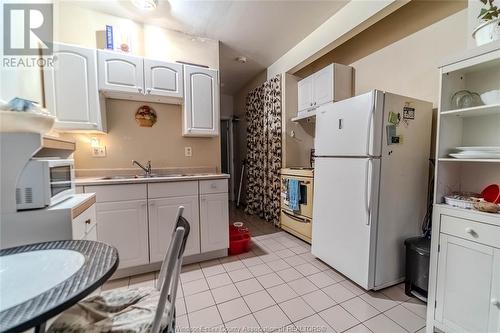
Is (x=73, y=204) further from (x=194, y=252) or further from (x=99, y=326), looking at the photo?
(x=194, y=252)

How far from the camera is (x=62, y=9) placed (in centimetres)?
214

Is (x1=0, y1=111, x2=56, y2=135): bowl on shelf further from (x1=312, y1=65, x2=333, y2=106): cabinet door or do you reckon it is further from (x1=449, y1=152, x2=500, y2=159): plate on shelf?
(x1=312, y1=65, x2=333, y2=106): cabinet door

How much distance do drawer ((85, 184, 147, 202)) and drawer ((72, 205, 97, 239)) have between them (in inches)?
15.5

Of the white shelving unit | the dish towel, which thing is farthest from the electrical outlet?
the white shelving unit

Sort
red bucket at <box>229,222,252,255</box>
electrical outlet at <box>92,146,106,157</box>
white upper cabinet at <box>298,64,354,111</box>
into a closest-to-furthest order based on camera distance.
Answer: electrical outlet at <box>92,146,106,157</box>, red bucket at <box>229,222,252,255</box>, white upper cabinet at <box>298,64,354,111</box>

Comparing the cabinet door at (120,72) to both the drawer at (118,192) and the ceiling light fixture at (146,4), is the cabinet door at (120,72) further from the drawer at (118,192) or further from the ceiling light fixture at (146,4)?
the drawer at (118,192)

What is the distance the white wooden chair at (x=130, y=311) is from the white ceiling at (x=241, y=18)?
7.49 feet

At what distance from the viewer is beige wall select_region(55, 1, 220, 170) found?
7.22 ft

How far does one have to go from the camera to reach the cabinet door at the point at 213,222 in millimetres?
2322

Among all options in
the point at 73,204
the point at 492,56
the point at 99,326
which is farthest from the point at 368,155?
the point at 73,204

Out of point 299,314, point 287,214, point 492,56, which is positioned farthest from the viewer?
point 287,214

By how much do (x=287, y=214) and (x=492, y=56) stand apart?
2.52 metres

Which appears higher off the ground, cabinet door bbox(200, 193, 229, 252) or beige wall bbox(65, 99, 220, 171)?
beige wall bbox(65, 99, 220, 171)

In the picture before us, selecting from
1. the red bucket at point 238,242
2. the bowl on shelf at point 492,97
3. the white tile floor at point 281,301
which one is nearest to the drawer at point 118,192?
the white tile floor at point 281,301
